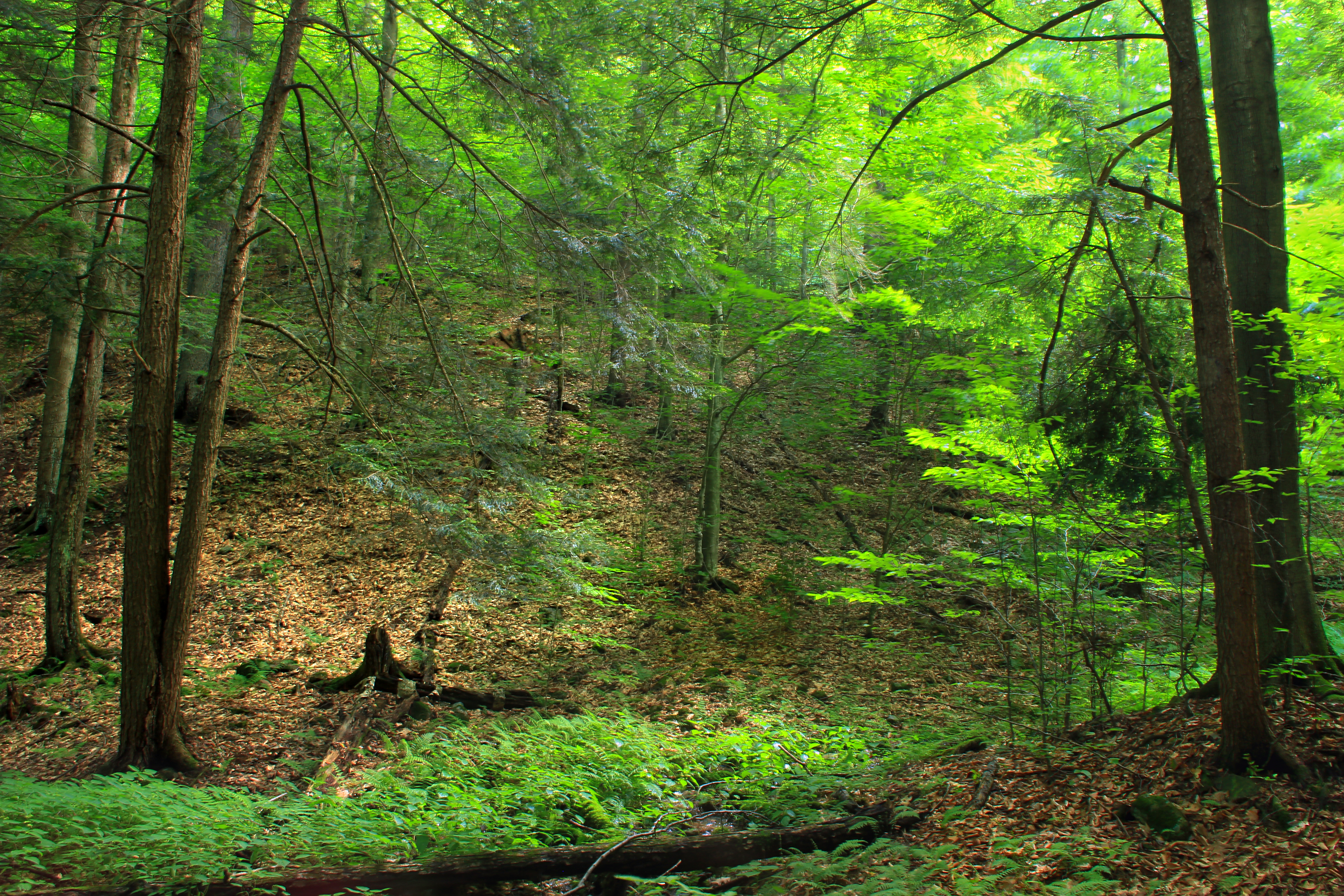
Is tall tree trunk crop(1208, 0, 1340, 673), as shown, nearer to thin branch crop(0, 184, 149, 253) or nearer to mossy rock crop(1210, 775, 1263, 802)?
mossy rock crop(1210, 775, 1263, 802)

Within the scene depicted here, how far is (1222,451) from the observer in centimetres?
395

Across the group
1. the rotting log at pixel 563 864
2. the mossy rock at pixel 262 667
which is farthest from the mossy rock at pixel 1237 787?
the mossy rock at pixel 262 667

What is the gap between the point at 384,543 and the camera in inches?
447

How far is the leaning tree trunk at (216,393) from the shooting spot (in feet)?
17.0

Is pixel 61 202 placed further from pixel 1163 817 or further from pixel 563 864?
pixel 1163 817

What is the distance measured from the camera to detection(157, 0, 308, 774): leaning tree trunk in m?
5.19

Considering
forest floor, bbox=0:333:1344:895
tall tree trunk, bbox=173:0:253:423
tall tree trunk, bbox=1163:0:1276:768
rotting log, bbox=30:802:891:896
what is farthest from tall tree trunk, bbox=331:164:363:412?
tall tree trunk, bbox=1163:0:1276:768

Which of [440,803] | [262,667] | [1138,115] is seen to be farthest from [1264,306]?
[262,667]

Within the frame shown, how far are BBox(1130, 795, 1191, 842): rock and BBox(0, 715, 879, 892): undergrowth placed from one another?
1910 millimetres

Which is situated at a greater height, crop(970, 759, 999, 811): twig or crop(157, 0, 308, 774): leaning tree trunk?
crop(157, 0, 308, 774): leaning tree trunk

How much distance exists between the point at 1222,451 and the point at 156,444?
273 inches

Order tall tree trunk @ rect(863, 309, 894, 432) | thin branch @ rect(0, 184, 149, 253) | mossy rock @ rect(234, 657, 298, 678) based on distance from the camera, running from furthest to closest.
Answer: tall tree trunk @ rect(863, 309, 894, 432) → mossy rock @ rect(234, 657, 298, 678) → thin branch @ rect(0, 184, 149, 253)

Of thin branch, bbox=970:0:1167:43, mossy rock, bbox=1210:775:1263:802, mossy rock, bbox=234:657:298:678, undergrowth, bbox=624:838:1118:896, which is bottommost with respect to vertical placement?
undergrowth, bbox=624:838:1118:896

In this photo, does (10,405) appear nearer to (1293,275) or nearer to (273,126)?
(273,126)
